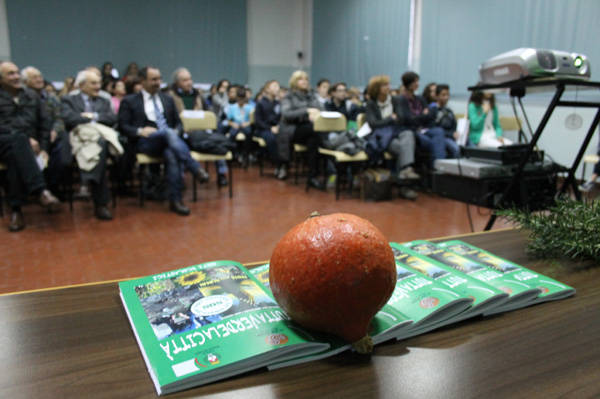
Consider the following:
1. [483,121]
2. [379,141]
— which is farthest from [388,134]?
[483,121]

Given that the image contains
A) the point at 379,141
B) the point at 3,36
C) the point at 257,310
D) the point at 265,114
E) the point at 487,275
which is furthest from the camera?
the point at 3,36

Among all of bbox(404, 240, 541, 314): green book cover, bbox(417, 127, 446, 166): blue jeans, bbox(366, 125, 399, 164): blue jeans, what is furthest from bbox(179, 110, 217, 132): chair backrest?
bbox(404, 240, 541, 314): green book cover

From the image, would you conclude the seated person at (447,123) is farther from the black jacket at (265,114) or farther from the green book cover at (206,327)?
the green book cover at (206,327)

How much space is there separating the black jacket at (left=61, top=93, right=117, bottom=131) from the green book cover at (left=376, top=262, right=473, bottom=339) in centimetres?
342

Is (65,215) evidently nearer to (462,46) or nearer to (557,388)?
(557,388)

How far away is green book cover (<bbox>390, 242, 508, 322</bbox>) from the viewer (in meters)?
0.66

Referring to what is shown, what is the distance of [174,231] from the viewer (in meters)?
3.04

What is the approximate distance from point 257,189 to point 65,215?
1.86 m

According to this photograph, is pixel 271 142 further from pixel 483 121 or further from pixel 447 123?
pixel 483 121

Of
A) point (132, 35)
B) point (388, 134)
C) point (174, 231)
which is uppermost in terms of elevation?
point (132, 35)

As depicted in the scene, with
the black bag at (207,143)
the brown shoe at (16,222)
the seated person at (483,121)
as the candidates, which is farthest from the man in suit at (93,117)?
the seated person at (483,121)

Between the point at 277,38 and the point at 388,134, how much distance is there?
725 cm

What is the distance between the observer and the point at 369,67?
26.9ft

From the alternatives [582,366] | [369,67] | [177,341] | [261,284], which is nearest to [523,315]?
[582,366]
